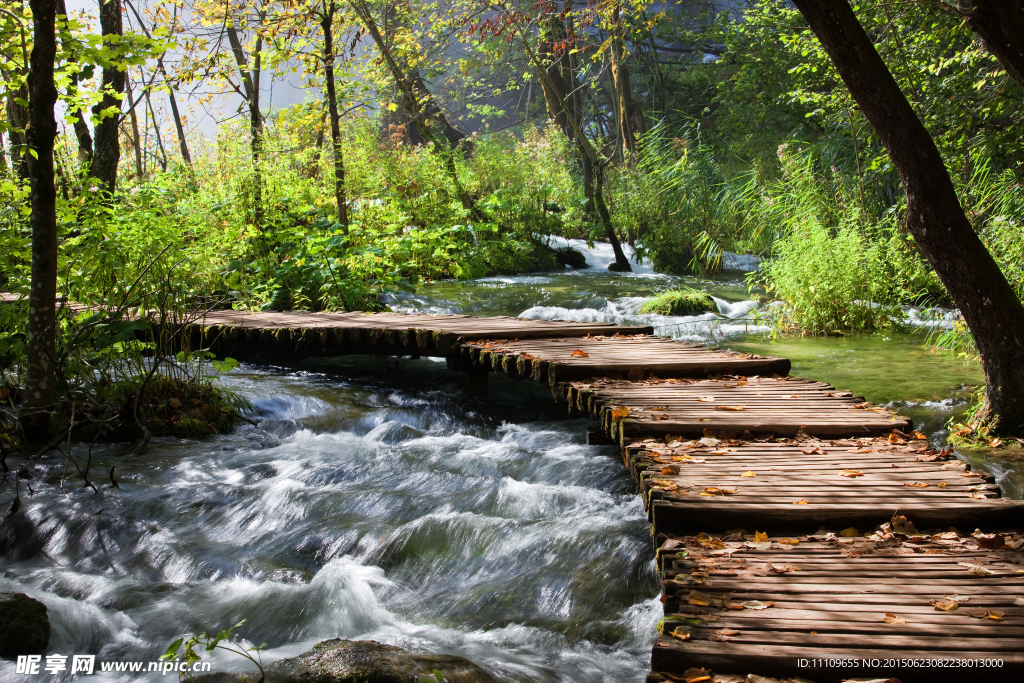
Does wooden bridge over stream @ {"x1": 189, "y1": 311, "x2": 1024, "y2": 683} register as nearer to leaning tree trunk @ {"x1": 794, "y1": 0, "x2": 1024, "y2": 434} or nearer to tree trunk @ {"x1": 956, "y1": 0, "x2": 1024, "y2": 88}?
leaning tree trunk @ {"x1": 794, "y1": 0, "x2": 1024, "y2": 434}

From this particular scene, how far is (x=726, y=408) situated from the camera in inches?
152

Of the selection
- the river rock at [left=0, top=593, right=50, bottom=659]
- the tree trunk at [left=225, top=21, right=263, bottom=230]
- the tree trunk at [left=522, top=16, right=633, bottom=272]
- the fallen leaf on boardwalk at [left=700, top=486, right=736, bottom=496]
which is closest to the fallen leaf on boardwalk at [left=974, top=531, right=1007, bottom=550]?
the fallen leaf on boardwalk at [left=700, top=486, right=736, bottom=496]

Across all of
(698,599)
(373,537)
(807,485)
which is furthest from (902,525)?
(373,537)

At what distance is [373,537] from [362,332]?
10.8 feet

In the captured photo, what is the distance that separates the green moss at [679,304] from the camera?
10.1 meters

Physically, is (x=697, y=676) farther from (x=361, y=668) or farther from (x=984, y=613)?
(x=361, y=668)

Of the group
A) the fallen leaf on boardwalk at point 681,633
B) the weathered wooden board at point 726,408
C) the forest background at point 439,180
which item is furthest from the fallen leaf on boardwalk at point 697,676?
the forest background at point 439,180

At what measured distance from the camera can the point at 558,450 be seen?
5102 mm

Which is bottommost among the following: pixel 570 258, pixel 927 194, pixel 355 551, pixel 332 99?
pixel 355 551

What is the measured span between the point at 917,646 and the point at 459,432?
421 cm

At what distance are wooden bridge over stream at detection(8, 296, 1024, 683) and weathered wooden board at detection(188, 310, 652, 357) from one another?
2201 millimetres

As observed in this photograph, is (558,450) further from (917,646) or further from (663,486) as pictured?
(917,646)

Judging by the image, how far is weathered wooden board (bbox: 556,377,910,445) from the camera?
11.4 feet

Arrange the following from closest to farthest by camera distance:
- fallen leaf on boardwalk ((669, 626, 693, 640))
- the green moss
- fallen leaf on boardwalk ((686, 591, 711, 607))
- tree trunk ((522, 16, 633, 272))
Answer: fallen leaf on boardwalk ((669, 626, 693, 640)) < fallen leaf on boardwalk ((686, 591, 711, 607)) < the green moss < tree trunk ((522, 16, 633, 272))
